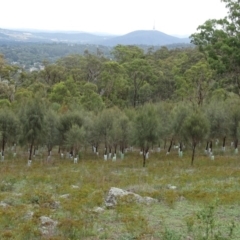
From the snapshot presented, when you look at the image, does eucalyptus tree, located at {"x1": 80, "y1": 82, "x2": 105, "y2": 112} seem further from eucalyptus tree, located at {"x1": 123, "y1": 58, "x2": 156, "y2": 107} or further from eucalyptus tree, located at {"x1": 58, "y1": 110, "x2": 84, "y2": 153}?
eucalyptus tree, located at {"x1": 58, "y1": 110, "x2": 84, "y2": 153}

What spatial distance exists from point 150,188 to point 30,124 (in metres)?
18.0

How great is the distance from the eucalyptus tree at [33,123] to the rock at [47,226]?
75.2 feet

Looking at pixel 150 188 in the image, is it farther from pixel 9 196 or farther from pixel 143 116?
pixel 143 116

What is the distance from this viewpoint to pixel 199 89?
57562 millimetres

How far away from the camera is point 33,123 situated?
116ft

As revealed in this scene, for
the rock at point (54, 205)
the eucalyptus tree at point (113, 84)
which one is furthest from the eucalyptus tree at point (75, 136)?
the eucalyptus tree at point (113, 84)

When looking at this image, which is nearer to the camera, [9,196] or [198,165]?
[9,196]

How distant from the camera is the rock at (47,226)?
11972mm

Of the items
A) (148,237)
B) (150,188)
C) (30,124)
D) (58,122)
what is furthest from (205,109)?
(148,237)

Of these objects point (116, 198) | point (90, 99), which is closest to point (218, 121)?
point (90, 99)

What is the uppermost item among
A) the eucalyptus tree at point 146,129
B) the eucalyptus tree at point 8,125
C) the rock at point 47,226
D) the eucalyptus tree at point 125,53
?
the eucalyptus tree at point 125,53

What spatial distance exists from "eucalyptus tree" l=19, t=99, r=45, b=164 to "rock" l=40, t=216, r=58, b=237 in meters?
22.9

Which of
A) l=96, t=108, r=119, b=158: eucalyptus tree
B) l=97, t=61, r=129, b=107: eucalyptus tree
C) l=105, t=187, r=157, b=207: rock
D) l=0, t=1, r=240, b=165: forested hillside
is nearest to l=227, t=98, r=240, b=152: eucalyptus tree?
l=0, t=1, r=240, b=165: forested hillside

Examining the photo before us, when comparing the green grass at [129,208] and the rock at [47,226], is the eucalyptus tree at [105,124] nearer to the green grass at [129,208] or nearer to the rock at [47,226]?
the green grass at [129,208]
